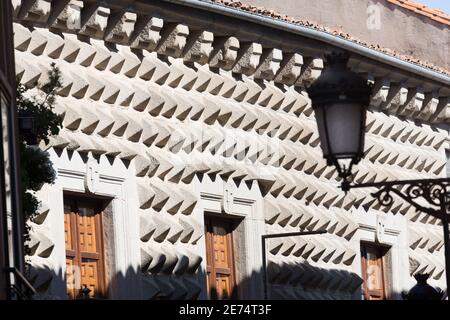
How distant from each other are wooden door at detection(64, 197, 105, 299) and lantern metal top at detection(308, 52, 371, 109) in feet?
20.4

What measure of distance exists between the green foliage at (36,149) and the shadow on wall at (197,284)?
Answer: 29.3 inches

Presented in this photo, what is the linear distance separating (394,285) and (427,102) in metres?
2.14

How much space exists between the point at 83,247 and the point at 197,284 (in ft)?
4.91

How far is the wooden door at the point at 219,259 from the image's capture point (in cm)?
2033

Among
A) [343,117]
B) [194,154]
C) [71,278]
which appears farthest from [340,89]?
[194,154]

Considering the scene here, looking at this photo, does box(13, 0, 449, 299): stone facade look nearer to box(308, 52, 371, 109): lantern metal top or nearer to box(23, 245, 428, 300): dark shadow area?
box(23, 245, 428, 300): dark shadow area

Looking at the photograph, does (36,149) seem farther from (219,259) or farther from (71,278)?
(219,259)

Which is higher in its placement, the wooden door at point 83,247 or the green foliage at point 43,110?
the green foliage at point 43,110

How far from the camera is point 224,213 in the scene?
20484mm

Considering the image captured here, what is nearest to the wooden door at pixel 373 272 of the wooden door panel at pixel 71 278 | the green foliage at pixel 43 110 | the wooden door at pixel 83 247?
the wooden door at pixel 83 247

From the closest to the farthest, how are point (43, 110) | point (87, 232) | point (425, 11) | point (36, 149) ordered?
point (36, 149) < point (43, 110) < point (87, 232) < point (425, 11)

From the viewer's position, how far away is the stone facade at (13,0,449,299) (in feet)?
58.9

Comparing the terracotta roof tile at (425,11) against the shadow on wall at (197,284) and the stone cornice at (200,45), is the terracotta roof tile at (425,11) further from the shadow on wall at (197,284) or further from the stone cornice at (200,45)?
the shadow on wall at (197,284)

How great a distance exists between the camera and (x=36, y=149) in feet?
52.2
